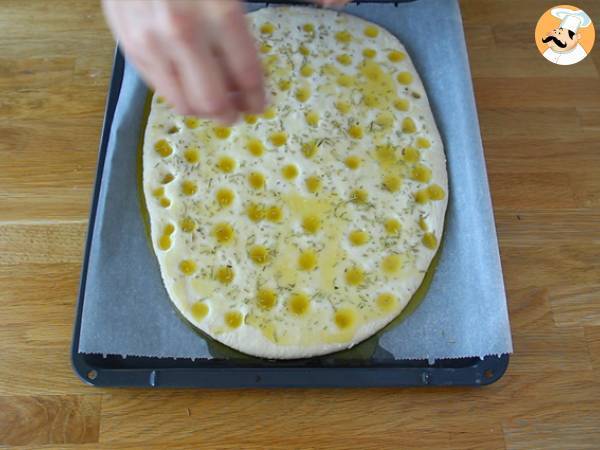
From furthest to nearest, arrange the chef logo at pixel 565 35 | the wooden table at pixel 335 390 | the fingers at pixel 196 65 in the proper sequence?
the chef logo at pixel 565 35 < the wooden table at pixel 335 390 < the fingers at pixel 196 65

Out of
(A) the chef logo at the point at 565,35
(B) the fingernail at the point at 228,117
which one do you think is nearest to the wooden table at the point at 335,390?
(A) the chef logo at the point at 565,35

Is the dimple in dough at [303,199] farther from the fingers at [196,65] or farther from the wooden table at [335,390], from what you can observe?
the fingers at [196,65]

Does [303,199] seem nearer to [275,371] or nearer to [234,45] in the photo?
[275,371]

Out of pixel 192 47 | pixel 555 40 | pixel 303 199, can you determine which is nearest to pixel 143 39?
pixel 192 47

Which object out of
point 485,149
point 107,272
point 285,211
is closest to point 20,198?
point 107,272

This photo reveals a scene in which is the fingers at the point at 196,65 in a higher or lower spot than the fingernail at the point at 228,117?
higher

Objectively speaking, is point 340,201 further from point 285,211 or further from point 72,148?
point 72,148

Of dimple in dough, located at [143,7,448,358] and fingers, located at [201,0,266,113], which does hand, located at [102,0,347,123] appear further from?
dimple in dough, located at [143,7,448,358]

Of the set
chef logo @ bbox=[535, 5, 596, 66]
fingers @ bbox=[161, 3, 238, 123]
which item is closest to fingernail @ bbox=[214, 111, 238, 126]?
fingers @ bbox=[161, 3, 238, 123]
